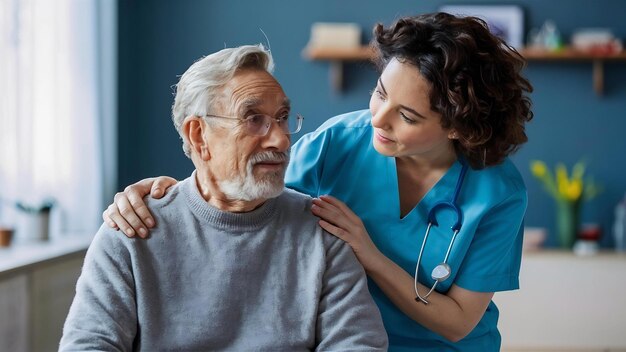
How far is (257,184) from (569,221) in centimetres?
331

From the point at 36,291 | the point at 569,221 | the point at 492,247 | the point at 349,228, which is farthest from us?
the point at 569,221

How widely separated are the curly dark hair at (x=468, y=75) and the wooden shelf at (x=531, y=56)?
2.77 metres

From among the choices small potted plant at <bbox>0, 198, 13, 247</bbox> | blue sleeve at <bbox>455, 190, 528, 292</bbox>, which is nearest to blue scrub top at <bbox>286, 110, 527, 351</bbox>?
blue sleeve at <bbox>455, 190, 528, 292</bbox>

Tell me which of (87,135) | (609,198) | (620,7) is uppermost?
(620,7)

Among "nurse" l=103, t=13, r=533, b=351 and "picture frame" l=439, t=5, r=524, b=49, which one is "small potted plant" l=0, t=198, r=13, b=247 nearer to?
"nurse" l=103, t=13, r=533, b=351

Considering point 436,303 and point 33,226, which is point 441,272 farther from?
point 33,226

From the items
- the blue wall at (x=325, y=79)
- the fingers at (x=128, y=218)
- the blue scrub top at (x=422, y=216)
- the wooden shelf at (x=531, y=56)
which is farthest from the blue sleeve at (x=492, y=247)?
the blue wall at (x=325, y=79)

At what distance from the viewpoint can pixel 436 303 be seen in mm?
2084

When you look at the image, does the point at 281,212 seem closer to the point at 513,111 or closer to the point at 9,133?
the point at 513,111

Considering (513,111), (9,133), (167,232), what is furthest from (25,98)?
(513,111)

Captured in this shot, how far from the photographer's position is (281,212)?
2.02m

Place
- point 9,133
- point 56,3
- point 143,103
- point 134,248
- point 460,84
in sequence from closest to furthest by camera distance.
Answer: point 134,248 → point 460,84 → point 9,133 → point 56,3 → point 143,103

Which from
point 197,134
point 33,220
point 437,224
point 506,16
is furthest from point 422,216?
point 506,16

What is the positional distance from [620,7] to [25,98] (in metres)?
3.21
